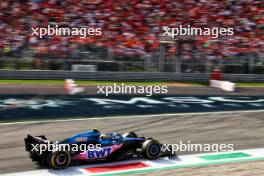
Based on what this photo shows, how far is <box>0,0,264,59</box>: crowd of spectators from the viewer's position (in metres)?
22.2

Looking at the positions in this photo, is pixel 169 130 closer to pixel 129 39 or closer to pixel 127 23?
pixel 129 39

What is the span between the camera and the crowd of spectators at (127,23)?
22.2 meters

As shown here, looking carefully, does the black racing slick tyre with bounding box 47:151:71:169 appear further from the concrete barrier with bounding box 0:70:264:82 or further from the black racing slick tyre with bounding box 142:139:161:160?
the concrete barrier with bounding box 0:70:264:82

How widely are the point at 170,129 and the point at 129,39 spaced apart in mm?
10873

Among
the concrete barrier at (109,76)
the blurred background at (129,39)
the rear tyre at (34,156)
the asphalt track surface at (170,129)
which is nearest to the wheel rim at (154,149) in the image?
the asphalt track surface at (170,129)

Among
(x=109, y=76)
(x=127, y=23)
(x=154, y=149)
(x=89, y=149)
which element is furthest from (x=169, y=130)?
(x=127, y=23)

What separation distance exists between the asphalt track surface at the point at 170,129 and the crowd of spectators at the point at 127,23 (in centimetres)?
876

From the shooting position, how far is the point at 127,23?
77.9ft

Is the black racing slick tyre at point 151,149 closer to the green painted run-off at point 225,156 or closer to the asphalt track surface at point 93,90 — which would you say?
the green painted run-off at point 225,156

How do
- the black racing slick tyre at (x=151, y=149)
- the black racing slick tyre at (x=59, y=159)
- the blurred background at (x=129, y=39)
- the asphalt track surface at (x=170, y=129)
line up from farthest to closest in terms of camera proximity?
the blurred background at (x=129, y=39)
the asphalt track surface at (x=170, y=129)
the black racing slick tyre at (x=151, y=149)
the black racing slick tyre at (x=59, y=159)

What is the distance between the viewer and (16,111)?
1454cm

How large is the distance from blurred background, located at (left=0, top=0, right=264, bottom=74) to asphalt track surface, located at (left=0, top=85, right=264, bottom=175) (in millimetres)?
7871

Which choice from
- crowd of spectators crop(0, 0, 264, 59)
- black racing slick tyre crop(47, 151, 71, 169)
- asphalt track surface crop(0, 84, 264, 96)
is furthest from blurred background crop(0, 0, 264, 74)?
black racing slick tyre crop(47, 151, 71, 169)

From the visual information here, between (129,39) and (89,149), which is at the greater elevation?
(129,39)
